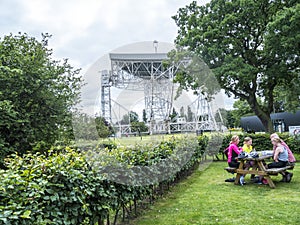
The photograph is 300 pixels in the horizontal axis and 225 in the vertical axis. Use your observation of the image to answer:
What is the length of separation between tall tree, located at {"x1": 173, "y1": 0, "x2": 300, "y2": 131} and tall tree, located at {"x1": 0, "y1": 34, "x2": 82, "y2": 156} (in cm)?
868

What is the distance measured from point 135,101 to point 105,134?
1.04 meters

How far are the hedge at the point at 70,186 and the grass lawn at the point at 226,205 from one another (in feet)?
2.28

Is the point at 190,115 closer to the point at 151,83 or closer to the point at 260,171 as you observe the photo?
the point at 151,83

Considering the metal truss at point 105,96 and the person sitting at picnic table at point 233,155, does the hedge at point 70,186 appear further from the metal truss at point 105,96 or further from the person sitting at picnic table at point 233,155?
the person sitting at picnic table at point 233,155

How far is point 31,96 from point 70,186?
7.46 meters

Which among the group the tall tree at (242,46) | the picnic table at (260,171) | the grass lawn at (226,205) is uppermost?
the tall tree at (242,46)

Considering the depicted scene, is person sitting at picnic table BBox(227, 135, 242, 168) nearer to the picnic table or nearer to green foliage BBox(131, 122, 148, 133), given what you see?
the picnic table

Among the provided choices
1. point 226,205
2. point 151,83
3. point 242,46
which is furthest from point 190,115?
point 242,46

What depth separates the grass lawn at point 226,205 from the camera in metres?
4.64

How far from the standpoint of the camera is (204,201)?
582cm

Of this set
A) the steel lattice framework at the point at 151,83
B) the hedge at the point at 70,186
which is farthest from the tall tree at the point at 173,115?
the hedge at the point at 70,186

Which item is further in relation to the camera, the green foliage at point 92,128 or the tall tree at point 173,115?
the tall tree at point 173,115

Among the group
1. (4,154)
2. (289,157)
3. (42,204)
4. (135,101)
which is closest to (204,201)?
(135,101)

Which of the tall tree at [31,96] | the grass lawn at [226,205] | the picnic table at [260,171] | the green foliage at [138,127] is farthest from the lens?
the tall tree at [31,96]
